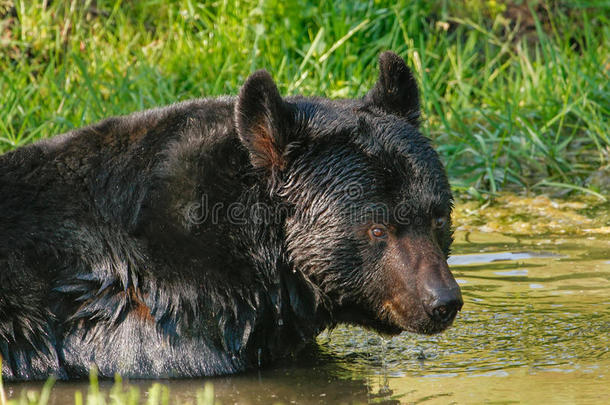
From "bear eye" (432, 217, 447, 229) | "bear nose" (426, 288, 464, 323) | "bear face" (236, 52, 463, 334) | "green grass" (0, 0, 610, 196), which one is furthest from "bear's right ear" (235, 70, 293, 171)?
"green grass" (0, 0, 610, 196)

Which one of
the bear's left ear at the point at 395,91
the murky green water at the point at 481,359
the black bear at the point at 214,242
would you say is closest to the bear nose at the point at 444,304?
the black bear at the point at 214,242

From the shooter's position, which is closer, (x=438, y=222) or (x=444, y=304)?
(x=444, y=304)

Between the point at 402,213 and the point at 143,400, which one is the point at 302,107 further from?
the point at 143,400

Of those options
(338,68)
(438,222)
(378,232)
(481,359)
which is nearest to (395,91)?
(438,222)

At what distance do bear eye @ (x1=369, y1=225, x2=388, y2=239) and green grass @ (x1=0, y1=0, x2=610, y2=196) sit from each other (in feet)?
11.5

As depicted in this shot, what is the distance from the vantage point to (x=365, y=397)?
4.44 m

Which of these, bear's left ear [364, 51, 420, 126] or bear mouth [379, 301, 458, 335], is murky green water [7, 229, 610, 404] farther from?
bear's left ear [364, 51, 420, 126]

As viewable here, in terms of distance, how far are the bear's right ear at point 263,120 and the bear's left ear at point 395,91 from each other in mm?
626

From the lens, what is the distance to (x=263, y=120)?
4.73m

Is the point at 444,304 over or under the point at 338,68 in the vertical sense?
under

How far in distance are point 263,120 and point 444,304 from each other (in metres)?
1.23

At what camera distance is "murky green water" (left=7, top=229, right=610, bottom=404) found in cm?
442

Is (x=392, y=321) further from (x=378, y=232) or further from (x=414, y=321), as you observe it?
(x=378, y=232)

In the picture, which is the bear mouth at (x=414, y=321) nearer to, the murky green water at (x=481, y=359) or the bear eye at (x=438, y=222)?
the murky green water at (x=481, y=359)
